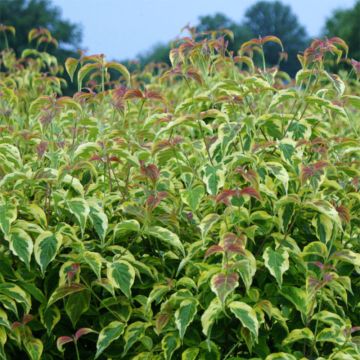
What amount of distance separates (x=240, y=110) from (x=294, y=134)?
0.37 meters

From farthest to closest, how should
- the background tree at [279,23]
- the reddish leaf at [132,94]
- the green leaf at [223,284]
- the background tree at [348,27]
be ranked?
the background tree at [279,23], the background tree at [348,27], the reddish leaf at [132,94], the green leaf at [223,284]

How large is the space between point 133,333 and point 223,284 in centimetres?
38

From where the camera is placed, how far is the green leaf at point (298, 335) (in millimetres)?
2199

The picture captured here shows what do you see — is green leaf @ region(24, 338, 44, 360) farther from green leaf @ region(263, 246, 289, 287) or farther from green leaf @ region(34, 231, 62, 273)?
green leaf @ region(263, 246, 289, 287)

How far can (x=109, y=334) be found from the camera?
86.4 inches

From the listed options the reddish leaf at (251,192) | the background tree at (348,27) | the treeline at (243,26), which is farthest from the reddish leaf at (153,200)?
the background tree at (348,27)

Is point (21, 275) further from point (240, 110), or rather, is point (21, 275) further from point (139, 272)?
point (240, 110)

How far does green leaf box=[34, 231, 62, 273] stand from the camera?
6.93 feet

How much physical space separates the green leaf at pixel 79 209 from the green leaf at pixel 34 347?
15.7 inches

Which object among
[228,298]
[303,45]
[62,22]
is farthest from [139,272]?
[303,45]

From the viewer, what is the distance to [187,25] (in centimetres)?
327

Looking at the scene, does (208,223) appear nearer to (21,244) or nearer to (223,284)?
(223,284)

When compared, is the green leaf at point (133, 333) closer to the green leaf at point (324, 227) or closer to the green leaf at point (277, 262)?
the green leaf at point (277, 262)

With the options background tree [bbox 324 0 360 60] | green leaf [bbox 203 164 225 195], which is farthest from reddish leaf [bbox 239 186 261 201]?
background tree [bbox 324 0 360 60]
